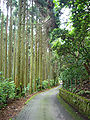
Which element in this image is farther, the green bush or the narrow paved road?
the green bush

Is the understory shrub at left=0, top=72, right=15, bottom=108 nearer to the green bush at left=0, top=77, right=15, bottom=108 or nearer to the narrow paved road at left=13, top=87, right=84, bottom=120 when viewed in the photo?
the green bush at left=0, top=77, right=15, bottom=108

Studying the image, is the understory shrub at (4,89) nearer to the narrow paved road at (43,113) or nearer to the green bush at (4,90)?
the green bush at (4,90)

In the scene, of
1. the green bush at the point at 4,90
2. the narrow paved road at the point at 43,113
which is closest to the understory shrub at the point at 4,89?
the green bush at the point at 4,90

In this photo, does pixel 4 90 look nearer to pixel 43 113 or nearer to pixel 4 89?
pixel 4 89

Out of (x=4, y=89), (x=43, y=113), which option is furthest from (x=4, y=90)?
(x=43, y=113)

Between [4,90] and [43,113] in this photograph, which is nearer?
[43,113]

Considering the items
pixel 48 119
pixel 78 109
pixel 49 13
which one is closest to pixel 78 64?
pixel 78 109

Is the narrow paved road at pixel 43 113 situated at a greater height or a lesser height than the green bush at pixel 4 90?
lesser

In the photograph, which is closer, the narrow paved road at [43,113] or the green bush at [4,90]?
the narrow paved road at [43,113]

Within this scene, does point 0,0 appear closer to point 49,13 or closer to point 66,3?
point 49,13

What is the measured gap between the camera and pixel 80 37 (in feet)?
19.1

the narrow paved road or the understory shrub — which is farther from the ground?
the understory shrub

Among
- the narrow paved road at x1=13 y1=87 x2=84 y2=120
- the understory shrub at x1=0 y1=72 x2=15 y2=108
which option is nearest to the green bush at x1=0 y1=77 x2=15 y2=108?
the understory shrub at x1=0 y1=72 x2=15 y2=108

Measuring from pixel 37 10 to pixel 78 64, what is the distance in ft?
40.2
